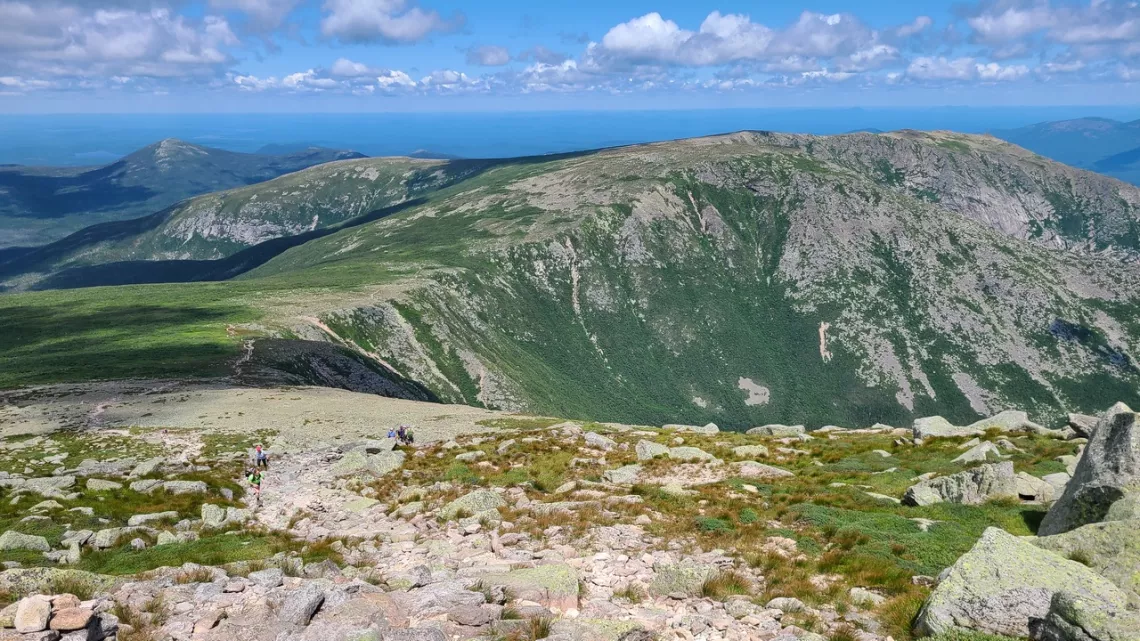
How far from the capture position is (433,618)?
1755 centimetres

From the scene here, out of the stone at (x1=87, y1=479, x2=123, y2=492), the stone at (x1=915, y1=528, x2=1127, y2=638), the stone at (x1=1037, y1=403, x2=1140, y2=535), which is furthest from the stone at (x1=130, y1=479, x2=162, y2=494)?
the stone at (x1=1037, y1=403, x2=1140, y2=535)

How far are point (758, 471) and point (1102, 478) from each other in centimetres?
1773

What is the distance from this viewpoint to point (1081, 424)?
41.4 meters

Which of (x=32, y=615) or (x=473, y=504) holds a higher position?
(x=32, y=615)

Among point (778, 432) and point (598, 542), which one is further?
point (778, 432)

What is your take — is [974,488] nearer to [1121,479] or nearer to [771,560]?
[1121,479]

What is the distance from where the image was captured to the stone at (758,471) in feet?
121

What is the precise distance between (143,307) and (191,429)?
450 ft

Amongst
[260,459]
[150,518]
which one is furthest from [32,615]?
[260,459]

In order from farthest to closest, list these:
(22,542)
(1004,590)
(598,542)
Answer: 1. (598,542)
2. (22,542)
3. (1004,590)

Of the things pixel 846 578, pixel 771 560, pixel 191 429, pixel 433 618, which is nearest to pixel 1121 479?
pixel 846 578

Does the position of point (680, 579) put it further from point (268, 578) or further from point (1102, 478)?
point (1102, 478)

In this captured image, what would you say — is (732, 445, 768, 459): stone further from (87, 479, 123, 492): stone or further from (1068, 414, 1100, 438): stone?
(87, 479, 123, 492): stone

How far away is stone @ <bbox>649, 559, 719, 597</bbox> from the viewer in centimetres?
2002
